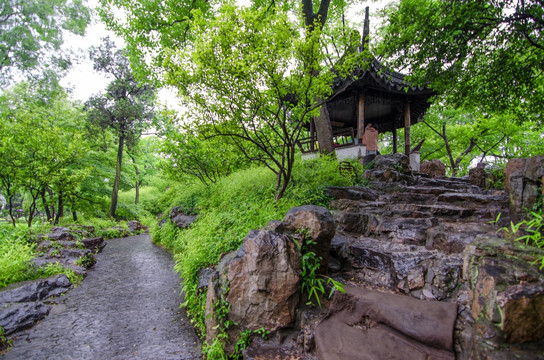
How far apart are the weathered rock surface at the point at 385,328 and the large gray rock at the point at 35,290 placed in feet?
19.2

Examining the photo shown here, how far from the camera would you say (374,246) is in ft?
13.5

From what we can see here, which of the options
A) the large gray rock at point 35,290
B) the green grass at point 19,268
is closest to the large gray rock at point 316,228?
the large gray rock at point 35,290

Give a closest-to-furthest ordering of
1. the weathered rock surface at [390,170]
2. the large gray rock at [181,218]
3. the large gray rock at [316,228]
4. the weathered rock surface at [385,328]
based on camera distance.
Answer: the weathered rock surface at [385,328]
the large gray rock at [316,228]
the weathered rock surface at [390,170]
the large gray rock at [181,218]

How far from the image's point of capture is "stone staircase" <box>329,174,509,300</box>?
3.15 metres

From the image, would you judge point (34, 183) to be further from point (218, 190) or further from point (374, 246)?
point (374, 246)

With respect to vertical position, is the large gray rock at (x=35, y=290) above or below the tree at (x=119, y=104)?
below

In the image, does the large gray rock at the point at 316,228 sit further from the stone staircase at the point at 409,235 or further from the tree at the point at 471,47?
the tree at the point at 471,47

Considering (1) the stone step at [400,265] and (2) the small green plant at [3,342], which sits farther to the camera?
(2) the small green plant at [3,342]

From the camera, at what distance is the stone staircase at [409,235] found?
10.3ft

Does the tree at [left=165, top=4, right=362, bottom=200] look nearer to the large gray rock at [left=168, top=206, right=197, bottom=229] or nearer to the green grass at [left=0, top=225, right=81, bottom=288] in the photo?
the large gray rock at [left=168, top=206, right=197, bottom=229]

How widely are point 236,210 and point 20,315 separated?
4277mm

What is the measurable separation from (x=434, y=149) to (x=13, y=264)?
23354mm

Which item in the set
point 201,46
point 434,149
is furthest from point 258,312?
point 434,149

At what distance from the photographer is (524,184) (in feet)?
10.8
